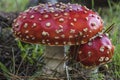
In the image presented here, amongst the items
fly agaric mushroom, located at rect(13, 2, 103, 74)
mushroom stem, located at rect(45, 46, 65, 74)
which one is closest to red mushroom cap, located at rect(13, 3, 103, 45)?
fly agaric mushroom, located at rect(13, 2, 103, 74)

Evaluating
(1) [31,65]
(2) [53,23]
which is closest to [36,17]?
(2) [53,23]

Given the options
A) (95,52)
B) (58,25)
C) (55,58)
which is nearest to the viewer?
(58,25)

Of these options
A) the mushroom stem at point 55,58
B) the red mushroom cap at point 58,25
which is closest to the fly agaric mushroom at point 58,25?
the red mushroom cap at point 58,25

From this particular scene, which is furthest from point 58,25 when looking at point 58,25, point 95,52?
point 95,52

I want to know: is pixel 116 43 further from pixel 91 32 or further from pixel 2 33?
pixel 2 33

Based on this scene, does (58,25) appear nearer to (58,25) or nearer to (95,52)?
(58,25)
